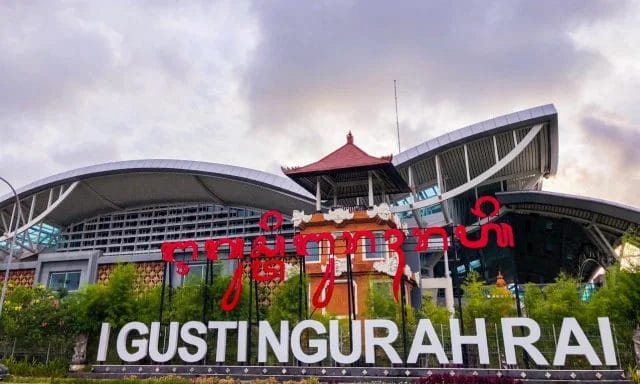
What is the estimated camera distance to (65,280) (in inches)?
1577

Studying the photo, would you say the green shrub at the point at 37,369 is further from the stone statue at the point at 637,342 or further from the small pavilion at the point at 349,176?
the stone statue at the point at 637,342

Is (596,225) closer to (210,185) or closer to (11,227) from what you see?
(210,185)

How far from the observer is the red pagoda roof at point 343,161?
3464 cm

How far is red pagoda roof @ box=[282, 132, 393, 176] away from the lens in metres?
34.6

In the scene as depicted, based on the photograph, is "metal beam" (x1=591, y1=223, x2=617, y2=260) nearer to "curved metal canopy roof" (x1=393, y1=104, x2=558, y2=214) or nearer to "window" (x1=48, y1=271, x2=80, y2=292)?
"curved metal canopy roof" (x1=393, y1=104, x2=558, y2=214)

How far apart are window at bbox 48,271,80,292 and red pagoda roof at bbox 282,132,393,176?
1862 cm

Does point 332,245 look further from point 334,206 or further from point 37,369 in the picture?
point 37,369

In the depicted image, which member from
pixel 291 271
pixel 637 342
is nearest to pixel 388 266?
pixel 291 271

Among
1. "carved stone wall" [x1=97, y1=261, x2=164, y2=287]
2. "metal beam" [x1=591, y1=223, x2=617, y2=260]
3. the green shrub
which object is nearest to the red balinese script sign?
the green shrub

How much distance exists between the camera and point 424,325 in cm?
2117

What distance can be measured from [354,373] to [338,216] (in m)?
14.9

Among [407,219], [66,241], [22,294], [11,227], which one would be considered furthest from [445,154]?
[11,227]

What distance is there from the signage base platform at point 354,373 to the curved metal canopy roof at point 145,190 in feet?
70.3

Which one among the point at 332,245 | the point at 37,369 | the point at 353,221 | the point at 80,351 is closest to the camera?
the point at 332,245
